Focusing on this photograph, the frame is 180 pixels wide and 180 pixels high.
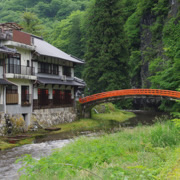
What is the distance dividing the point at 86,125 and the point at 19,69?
1095 centimetres

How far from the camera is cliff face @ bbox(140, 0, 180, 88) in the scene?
43.6 metres

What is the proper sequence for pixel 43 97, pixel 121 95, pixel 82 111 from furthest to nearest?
1. pixel 82 111
2. pixel 121 95
3. pixel 43 97

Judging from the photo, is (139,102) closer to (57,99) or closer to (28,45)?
(57,99)

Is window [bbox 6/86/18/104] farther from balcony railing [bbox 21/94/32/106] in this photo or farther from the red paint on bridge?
the red paint on bridge

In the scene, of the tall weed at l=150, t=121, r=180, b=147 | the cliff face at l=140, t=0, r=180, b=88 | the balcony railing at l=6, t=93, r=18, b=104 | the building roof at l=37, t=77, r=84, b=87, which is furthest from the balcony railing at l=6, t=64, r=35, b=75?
the cliff face at l=140, t=0, r=180, b=88

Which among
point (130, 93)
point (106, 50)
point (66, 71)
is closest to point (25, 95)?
point (66, 71)

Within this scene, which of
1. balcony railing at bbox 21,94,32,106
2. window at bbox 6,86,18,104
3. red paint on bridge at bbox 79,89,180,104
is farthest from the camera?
red paint on bridge at bbox 79,89,180,104

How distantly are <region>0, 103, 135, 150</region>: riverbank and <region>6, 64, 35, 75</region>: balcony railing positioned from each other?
6.50 meters

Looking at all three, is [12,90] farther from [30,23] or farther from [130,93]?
[30,23]

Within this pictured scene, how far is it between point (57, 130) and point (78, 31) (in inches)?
1782

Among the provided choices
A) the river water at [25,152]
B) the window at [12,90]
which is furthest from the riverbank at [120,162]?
the window at [12,90]

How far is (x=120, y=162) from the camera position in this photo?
917cm

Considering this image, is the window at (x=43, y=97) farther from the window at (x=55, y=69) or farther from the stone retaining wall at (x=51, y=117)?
the window at (x=55, y=69)

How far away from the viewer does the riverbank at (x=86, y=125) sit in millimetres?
21330
